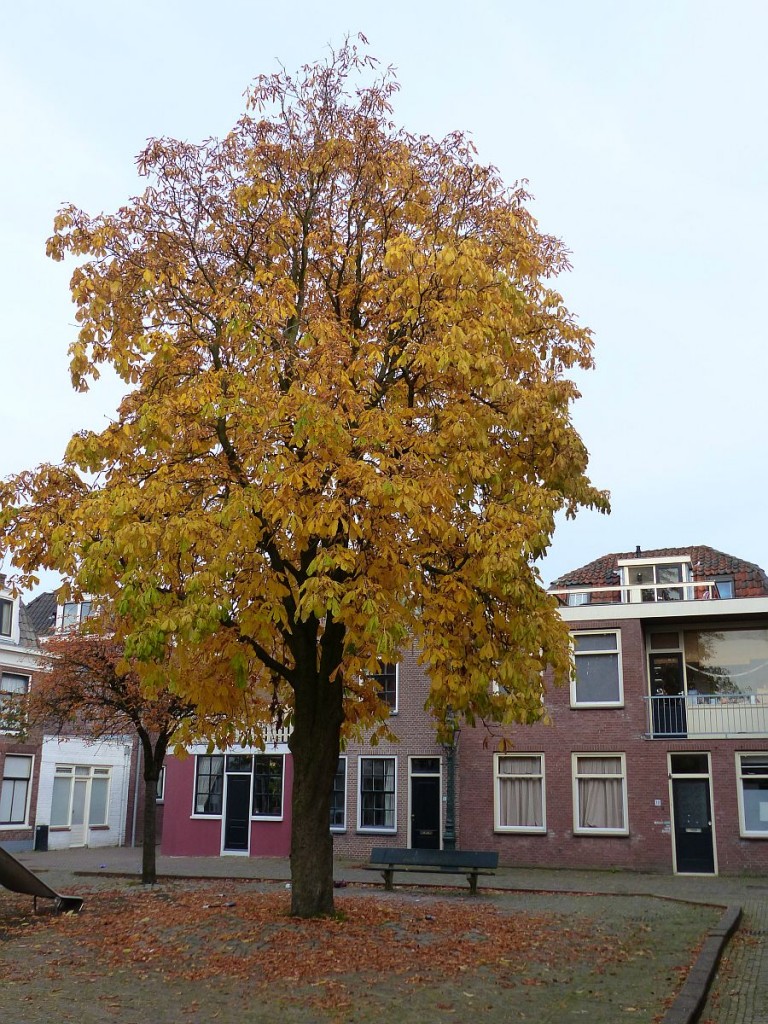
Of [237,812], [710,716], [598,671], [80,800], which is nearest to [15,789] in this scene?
[80,800]

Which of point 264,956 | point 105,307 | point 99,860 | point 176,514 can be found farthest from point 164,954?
point 99,860

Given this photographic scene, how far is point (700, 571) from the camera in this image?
31062 mm

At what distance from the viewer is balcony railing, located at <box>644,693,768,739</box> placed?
25.9 metres

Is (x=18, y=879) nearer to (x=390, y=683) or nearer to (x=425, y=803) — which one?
(x=425, y=803)

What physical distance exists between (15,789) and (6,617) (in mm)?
5892

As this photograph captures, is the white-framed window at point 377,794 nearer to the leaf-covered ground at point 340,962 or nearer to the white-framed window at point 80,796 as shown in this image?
the white-framed window at point 80,796

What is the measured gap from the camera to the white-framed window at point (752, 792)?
82.6 ft

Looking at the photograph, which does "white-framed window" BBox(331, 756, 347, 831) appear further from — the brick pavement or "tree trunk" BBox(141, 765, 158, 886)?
the brick pavement

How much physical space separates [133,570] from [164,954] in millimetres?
4216

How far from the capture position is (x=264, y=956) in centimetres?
1067

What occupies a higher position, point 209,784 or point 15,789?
point 209,784

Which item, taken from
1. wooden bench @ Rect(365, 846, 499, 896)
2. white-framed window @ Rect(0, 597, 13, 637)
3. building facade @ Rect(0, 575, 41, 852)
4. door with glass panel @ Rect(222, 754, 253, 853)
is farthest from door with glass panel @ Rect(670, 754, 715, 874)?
white-framed window @ Rect(0, 597, 13, 637)

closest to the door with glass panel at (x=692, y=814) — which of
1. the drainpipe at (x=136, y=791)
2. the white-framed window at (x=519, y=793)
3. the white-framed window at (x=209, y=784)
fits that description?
the white-framed window at (x=519, y=793)

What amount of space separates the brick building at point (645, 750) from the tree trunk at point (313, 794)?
1479 cm
